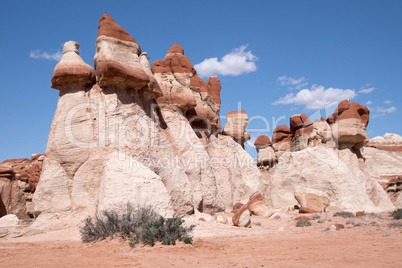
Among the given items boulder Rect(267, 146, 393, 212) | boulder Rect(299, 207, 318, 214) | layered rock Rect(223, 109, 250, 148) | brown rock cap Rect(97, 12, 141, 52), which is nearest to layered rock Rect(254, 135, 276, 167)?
layered rock Rect(223, 109, 250, 148)

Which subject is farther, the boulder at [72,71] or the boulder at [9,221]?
the boulder at [9,221]

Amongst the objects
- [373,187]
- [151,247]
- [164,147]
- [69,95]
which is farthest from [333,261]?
[373,187]

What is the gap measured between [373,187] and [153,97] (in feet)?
40.8

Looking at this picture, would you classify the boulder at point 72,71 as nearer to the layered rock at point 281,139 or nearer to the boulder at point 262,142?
the layered rock at point 281,139

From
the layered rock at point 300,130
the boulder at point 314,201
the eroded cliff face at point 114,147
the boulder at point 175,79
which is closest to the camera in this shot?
the eroded cliff face at point 114,147

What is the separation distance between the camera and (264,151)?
33.7m

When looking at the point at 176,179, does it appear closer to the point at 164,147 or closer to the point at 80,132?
the point at 164,147

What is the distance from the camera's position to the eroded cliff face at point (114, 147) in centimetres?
968

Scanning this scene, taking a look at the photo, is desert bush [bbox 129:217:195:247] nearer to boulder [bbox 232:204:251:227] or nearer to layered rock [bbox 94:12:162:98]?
boulder [bbox 232:204:251:227]

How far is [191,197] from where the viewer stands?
1177 centimetres

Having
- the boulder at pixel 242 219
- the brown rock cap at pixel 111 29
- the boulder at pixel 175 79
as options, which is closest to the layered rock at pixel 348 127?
the boulder at pixel 175 79

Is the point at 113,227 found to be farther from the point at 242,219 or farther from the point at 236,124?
the point at 236,124

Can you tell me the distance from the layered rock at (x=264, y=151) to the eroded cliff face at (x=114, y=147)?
62.0 ft

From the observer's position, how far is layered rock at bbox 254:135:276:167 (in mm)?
32281
